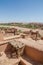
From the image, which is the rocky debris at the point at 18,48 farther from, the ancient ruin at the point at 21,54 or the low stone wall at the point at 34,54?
the low stone wall at the point at 34,54

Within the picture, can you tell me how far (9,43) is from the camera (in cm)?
959

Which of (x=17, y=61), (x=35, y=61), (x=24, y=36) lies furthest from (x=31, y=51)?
(x=24, y=36)

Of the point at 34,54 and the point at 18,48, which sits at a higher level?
the point at 18,48

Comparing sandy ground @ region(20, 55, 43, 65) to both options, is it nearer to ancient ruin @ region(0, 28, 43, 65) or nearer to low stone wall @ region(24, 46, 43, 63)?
ancient ruin @ region(0, 28, 43, 65)

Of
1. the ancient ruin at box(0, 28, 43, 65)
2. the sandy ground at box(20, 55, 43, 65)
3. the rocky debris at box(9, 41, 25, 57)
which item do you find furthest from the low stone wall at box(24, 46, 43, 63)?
the rocky debris at box(9, 41, 25, 57)

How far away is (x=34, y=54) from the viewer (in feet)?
26.2

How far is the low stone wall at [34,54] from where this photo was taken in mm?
7468

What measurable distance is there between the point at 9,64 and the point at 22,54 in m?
2.03

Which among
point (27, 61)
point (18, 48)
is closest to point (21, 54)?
point (18, 48)

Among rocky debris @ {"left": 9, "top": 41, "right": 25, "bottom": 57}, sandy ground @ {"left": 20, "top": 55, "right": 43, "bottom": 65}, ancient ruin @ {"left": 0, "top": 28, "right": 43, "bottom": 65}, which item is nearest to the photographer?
sandy ground @ {"left": 20, "top": 55, "right": 43, "bottom": 65}

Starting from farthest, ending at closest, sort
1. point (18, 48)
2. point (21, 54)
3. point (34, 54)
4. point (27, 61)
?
point (21, 54) < point (18, 48) < point (34, 54) < point (27, 61)

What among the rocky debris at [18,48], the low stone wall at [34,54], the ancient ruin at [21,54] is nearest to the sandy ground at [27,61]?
the ancient ruin at [21,54]

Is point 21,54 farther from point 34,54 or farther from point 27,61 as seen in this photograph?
point 34,54

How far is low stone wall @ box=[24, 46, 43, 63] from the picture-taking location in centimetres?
747
